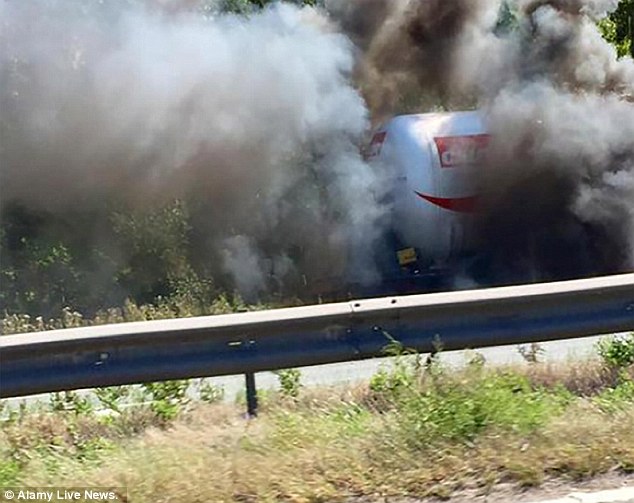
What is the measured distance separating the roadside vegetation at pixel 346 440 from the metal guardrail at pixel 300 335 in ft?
0.79

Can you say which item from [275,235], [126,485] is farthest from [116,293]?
[126,485]

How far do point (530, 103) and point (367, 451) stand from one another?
9.20 m

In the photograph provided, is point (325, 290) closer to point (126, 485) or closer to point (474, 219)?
point (474, 219)

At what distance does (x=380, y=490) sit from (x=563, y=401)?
1781 mm

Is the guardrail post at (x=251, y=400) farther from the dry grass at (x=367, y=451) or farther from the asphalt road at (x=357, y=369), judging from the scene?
the asphalt road at (x=357, y=369)

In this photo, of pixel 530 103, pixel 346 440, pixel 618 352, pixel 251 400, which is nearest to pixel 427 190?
pixel 530 103

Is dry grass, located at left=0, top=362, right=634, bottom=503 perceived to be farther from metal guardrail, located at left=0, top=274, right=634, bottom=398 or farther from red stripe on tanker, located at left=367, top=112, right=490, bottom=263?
red stripe on tanker, located at left=367, top=112, right=490, bottom=263

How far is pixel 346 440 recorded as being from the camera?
18.0 ft

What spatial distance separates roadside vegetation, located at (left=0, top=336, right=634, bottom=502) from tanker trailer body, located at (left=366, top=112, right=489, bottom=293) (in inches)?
263

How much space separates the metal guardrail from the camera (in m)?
5.98

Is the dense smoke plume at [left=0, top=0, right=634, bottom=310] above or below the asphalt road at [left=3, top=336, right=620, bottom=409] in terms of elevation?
above

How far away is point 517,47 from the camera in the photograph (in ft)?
45.7

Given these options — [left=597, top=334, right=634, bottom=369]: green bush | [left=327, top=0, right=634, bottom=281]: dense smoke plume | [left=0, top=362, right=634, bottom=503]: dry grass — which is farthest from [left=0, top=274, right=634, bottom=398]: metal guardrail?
[left=327, top=0, right=634, bottom=281]: dense smoke plume

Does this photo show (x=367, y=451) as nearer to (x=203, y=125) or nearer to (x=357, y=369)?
(x=357, y=369)
